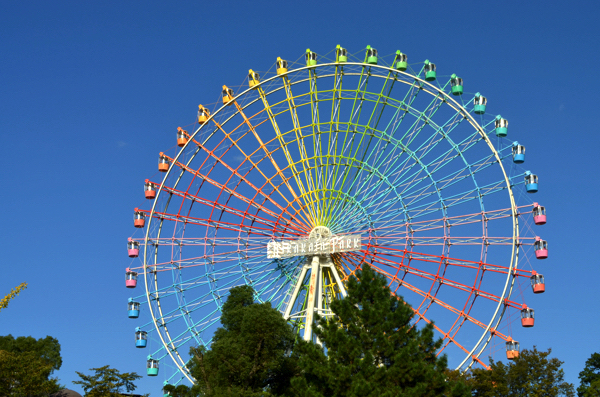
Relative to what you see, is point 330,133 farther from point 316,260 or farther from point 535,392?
point 535,392

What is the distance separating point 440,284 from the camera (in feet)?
134

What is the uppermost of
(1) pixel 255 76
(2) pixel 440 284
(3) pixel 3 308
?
(1) pixel 255 76

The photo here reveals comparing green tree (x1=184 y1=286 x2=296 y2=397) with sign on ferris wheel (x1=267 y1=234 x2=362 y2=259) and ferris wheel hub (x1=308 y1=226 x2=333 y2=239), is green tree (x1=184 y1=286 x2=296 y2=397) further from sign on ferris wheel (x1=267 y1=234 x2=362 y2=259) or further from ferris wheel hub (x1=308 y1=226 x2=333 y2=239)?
ferris wheel hub (x1=308 y1=226 x2=333 y2=239)

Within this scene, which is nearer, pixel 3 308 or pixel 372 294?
pixel 3 308

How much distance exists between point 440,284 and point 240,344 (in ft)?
37.8

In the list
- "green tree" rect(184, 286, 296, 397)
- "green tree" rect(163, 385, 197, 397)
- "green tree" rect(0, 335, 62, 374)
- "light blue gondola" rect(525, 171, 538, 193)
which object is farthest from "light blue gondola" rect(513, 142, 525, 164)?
"green tree" rect(0, 335, 62, 374)

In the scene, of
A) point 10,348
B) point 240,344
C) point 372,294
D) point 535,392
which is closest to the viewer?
point 372,294

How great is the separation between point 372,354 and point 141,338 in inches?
693

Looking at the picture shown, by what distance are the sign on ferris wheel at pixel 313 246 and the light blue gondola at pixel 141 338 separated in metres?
9.03

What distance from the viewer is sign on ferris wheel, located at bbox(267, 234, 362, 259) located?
1639 inches

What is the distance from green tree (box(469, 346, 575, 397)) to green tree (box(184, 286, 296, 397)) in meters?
12.3

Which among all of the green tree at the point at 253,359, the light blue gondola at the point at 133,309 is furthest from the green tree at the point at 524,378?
the light blue gondola at the point at 133,309

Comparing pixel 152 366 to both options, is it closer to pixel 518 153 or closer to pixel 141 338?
pixel 141 338

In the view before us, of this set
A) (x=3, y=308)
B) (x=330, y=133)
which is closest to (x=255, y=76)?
(x=330, y=133)
